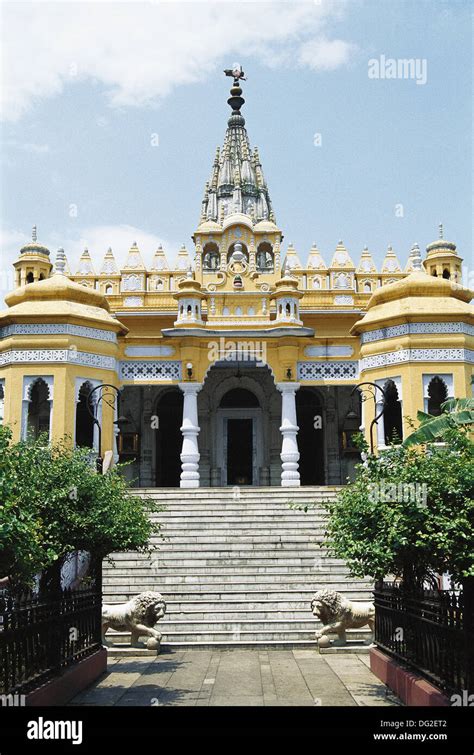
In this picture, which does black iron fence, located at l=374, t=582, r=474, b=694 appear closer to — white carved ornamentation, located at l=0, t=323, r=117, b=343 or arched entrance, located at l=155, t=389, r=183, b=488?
white carved ornamentation, located at l=0, t=323, r=117, b=343

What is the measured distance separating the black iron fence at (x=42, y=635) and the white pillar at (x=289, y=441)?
10207mm

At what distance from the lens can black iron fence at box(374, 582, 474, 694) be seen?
700 centimetres

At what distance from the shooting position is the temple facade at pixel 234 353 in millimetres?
19656

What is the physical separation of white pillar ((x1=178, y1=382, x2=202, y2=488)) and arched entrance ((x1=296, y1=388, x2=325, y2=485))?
536cm

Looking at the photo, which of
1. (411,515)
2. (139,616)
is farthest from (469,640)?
(139,616)

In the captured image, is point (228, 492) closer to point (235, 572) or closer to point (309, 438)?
point (235, 572)

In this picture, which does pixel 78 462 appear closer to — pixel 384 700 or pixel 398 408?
pixel 384 700

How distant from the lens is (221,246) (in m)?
26.7

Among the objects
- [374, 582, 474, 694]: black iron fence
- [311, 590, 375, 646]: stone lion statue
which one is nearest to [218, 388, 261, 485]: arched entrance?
[311, 590, 375, 646]: stone lion statue

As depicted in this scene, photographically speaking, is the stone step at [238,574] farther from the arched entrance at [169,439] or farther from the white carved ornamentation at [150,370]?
the arched entrance at [169,439]

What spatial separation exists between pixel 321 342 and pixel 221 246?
6697mm

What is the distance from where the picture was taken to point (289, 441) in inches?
829

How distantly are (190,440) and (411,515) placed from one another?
42.8 feet
